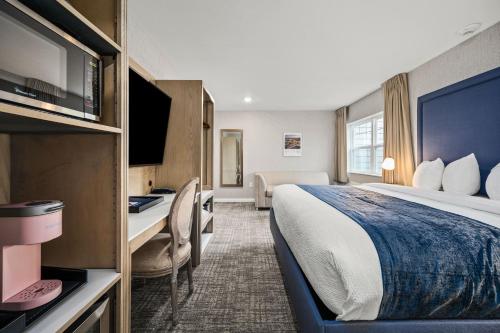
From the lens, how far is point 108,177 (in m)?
0.98

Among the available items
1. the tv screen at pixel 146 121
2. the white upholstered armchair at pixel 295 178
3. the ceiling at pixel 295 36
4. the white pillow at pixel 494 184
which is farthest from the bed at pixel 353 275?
the white upholstered armchair at pixel 295 178

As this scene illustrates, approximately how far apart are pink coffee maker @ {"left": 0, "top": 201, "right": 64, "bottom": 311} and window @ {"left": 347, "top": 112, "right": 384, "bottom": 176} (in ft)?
16.6

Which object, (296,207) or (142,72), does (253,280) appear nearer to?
(296,207)

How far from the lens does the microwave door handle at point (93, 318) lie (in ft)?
2.50

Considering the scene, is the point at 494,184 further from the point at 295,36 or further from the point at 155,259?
the point at 155,259

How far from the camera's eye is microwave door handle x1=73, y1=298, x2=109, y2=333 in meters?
0.76

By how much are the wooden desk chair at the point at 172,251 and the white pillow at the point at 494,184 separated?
8.46 ft

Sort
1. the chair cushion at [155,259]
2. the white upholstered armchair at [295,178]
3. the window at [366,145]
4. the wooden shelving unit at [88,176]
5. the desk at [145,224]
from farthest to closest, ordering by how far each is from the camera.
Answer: the white upholstered armchair at [295,178], the window at [366,145], the chair cushion at [155,259], the desk at [145,224], the wooden shelving unit at [88,176]

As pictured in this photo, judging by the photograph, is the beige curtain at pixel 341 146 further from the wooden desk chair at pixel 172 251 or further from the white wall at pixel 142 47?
the wooden desk chair at pixel 172 251

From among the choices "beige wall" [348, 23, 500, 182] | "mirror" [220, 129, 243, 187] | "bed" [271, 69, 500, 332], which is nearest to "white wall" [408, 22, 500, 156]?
"beige wall" [348, 23, 500, 182]

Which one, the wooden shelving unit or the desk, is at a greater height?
the wooden shelving unit

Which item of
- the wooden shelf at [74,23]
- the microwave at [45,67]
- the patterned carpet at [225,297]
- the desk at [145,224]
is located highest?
the wooden shelf at [74,23]

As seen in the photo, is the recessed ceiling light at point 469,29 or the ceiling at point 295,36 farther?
the recessed ceiling light at point 469,29

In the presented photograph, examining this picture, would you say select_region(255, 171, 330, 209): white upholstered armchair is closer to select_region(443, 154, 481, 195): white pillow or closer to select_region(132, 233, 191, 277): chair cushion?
select_region(443, 154, 481, 195): white pillow
